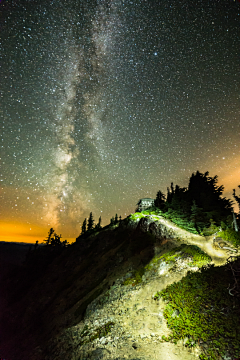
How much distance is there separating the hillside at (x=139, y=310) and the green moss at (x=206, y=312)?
0.05 m

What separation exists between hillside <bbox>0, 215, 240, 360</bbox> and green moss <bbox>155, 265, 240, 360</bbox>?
54 millimetres

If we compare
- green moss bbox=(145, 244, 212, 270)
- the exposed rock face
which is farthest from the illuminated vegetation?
the exposed rock face

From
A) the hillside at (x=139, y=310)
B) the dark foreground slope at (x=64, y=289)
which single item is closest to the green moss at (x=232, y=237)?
the hillside at (x=139, y=310)

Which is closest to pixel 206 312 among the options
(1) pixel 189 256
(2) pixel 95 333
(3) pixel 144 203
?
(1) pixel 189 256

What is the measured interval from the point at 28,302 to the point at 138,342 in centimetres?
4305

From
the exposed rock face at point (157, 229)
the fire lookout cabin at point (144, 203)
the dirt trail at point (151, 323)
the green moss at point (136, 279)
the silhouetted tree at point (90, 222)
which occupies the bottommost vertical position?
the dirt trail at point (151, 323)

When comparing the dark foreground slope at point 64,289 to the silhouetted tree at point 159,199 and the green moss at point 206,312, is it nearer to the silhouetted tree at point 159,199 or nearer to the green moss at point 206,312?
the green moss at point 206,312

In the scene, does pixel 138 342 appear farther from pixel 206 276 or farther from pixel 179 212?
pixel 179 212

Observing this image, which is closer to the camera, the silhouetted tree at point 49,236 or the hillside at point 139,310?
the hillside at point 139,310

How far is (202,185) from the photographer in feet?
168

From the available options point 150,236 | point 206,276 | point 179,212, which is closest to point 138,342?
point 206,276

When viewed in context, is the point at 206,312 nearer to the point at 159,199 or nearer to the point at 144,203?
the point at 159,199

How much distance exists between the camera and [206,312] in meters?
11.8

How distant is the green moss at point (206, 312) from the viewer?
9.79 meters
